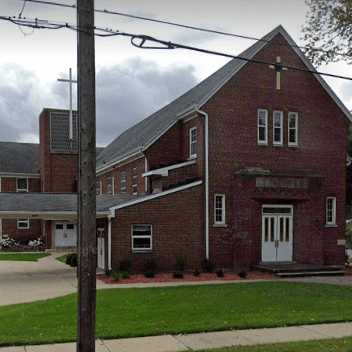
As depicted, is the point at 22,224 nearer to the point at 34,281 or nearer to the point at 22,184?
the point at 22,184

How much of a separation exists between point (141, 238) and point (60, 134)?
2452 cm

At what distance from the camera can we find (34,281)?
21031 millimetres

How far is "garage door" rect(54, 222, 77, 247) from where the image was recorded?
138 feet

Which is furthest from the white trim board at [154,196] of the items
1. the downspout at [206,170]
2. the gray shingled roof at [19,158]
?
the gray shingled roof at [19,158]

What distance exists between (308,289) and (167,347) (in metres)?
9.25

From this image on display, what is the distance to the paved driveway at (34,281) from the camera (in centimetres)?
1679

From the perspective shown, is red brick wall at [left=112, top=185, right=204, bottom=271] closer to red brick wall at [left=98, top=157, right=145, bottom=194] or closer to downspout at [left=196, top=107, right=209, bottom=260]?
downspout at [left=196, top=107, right=209, bottom=260]

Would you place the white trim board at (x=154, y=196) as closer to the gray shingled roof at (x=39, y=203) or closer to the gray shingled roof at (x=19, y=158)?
the gray shingled roof at (x=39, y=203)

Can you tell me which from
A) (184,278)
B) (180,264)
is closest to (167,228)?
(180,264)

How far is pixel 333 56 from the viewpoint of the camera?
19.3 metres

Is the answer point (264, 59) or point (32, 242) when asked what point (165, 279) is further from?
point (32, 242)

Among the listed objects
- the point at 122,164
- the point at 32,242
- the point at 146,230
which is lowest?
the point at 32,242

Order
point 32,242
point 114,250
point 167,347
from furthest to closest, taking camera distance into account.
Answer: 1. point 32,242
2. point 114,250
3. point 167,347

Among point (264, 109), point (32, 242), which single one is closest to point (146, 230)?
point (264, 109)
